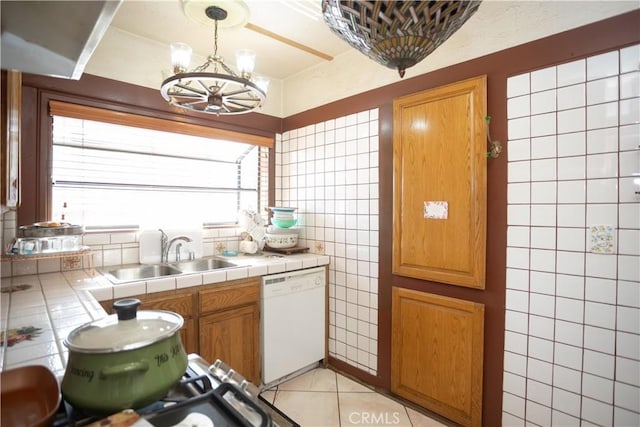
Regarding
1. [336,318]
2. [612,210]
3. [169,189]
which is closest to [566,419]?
[612,210]

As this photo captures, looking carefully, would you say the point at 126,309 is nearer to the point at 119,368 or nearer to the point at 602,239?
the point at 119,368

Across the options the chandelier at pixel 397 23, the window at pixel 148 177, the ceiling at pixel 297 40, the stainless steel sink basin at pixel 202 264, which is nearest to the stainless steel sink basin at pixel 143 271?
the stainless steel sink basin at pixel 202 264

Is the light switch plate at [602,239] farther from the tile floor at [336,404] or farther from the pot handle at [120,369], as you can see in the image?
the pot handle at [120,369]

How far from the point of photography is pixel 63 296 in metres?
1.41

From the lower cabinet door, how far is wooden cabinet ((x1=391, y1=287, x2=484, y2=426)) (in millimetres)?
1005

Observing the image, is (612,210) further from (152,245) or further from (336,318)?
(152,245)

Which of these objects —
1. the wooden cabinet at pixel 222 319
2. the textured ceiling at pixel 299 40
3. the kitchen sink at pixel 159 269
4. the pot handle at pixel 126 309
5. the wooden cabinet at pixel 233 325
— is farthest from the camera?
the kitchen sink at pixel 159 269

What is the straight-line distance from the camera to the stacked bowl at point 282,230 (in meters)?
2.75

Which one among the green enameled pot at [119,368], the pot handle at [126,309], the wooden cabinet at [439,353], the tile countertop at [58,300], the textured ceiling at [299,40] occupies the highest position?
the textured ceiling at [299,40]

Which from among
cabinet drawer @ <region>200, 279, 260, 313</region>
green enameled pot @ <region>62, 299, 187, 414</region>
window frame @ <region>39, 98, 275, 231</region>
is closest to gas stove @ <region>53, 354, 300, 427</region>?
→ green enameled pot @ <region>62, 299, 187, 414</region>

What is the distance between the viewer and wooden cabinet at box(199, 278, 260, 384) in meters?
2.04

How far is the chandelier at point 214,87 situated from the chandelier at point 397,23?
731mm

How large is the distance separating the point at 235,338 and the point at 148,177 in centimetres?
142

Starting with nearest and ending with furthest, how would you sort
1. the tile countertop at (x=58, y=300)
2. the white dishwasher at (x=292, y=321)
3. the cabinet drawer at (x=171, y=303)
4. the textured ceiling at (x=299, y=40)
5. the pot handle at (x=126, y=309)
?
the pot handle at (x=126, y=309) → the tile countertop at (x=58, y=300) → the textured ceiling at (x=299, y=40) → the cabinet drawer at (x=171, y=303) → the white dishwasher at (x=292, y=321)
